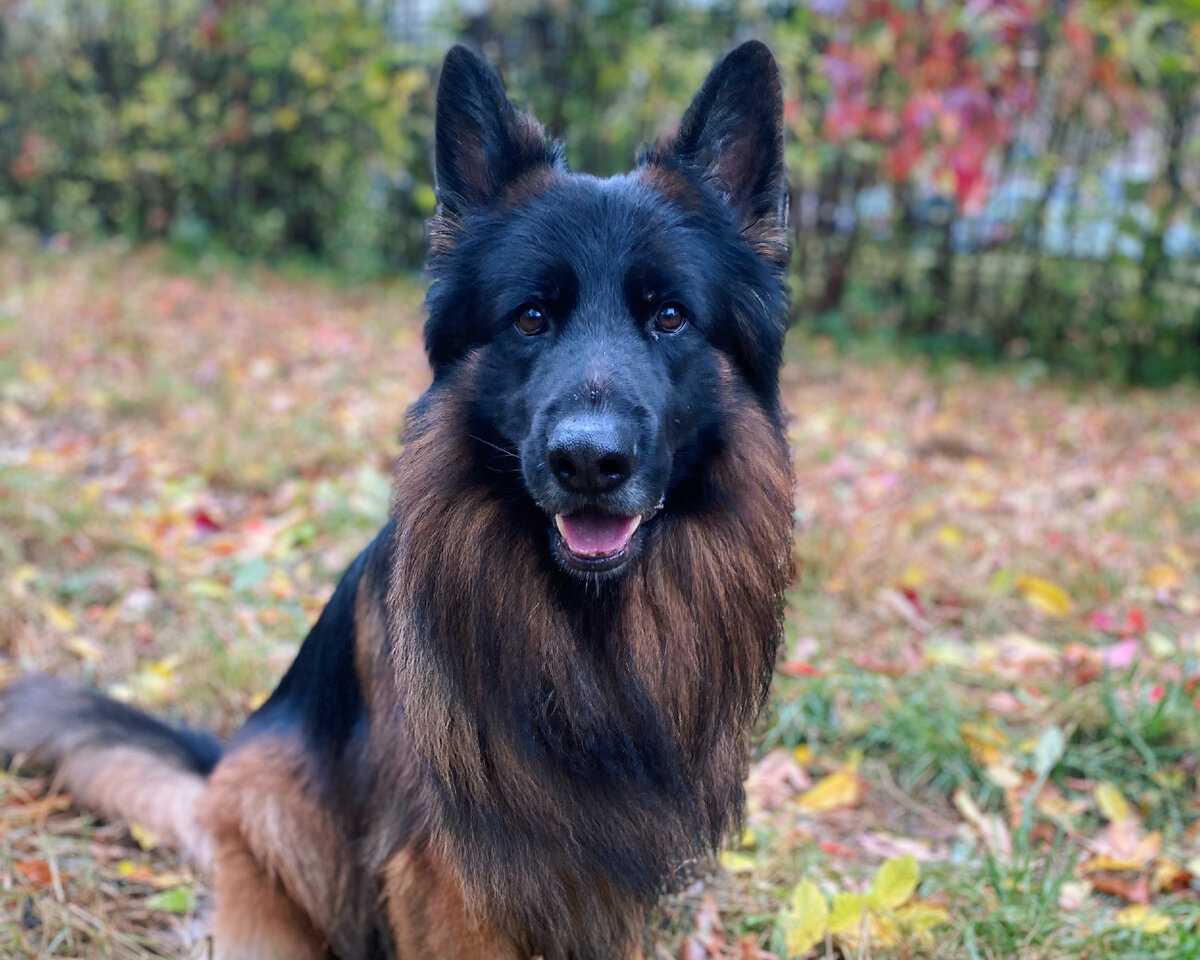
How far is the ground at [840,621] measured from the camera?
2.68 metres

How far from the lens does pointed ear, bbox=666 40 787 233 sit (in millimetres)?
2223

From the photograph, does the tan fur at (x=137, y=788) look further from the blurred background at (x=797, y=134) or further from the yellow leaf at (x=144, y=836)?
the blurred background at (x=797, y=134)

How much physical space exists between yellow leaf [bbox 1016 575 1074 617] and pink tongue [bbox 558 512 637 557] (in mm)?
2751

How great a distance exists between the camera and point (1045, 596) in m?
4.20

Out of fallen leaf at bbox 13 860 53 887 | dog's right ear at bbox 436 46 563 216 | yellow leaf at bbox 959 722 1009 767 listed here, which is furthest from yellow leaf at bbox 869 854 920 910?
fallen leaf at bbox 13 860 53 887

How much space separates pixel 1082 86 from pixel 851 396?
271 cm

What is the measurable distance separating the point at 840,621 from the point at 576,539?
2334 mm

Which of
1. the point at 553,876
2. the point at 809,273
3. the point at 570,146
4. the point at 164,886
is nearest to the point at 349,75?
the point at 570,146

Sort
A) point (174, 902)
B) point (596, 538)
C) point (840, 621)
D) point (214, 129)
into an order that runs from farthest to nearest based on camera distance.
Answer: point (214, 129), point (840, 621), point (174, 902), point (596, 538)

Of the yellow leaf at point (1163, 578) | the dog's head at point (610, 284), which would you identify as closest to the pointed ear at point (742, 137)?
the dog's head at point (610, 284)

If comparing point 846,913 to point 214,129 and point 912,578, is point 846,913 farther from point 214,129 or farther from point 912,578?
point 214,129

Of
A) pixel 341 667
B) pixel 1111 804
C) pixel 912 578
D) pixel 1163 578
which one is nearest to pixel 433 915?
pixel 341 667

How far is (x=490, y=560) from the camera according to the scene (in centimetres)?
216

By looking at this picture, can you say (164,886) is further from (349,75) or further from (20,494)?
(349,75)
